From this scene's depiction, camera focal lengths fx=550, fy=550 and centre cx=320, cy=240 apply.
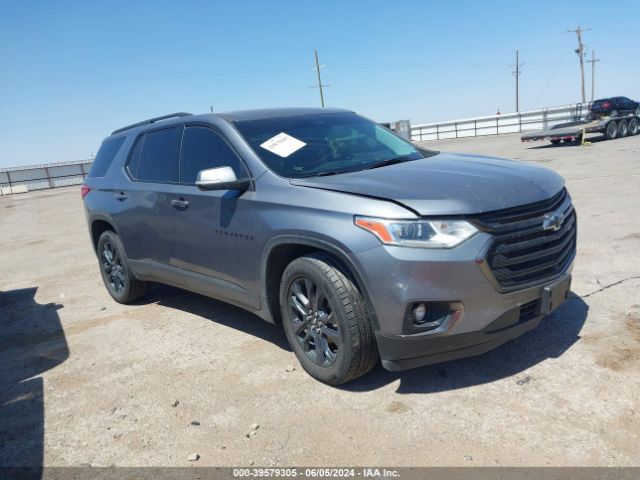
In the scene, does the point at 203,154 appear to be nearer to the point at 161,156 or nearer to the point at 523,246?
the point at 161,156

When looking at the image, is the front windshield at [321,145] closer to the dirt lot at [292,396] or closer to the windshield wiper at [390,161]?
the windshield wiper at [390,161]

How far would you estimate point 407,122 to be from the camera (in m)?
36.1

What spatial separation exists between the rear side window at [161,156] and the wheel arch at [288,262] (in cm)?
142

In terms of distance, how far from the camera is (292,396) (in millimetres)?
3434

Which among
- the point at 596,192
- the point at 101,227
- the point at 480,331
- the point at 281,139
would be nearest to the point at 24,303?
the point at 101,227

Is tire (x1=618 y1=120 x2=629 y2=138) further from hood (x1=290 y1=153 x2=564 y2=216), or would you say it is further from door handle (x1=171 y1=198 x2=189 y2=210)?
door handle (x1=171 y1=198 x2=189 y2=210)

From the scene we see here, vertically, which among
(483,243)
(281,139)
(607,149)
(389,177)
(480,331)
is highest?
(281,139)

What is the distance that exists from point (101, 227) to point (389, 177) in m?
3.93

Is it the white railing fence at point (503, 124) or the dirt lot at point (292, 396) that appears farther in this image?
the white railing fence at point (503, 124)

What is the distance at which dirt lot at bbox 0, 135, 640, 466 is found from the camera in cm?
279

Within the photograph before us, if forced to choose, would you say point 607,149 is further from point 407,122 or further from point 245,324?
point 407,122

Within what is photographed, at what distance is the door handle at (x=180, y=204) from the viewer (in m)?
4.38

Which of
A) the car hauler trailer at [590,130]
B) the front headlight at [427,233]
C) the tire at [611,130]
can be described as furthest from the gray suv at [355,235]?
the tire at [611,130]

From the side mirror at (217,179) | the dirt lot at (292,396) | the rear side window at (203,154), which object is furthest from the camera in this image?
the rear side window at (203,154)
